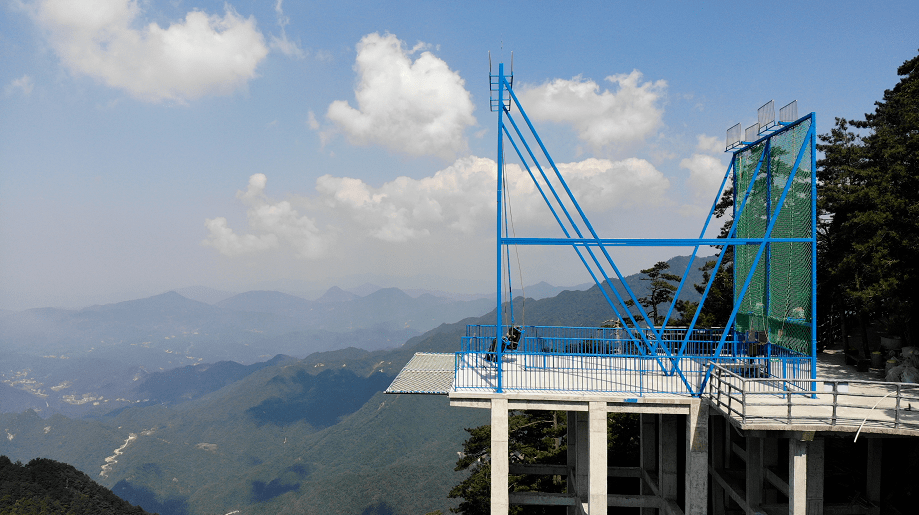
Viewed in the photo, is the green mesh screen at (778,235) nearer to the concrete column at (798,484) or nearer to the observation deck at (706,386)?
the observation deck at (706,386)

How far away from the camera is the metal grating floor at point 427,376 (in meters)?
17.6

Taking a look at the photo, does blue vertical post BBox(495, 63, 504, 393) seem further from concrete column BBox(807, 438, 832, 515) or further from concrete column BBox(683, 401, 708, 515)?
concrete column BBox(807, 438, 832, 515)

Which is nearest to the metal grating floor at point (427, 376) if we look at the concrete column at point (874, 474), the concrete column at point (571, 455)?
the concrete column at point (571, 455)

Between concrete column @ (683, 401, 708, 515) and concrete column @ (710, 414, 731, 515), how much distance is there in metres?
5.80

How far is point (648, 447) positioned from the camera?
24.2 meters

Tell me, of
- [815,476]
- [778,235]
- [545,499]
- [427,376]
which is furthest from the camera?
[545,499]

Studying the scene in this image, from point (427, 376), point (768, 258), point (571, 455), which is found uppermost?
point (768, 258)

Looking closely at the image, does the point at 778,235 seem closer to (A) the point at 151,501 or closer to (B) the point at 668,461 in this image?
(B) the point at 668,461

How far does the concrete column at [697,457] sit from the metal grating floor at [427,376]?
710 centimetres

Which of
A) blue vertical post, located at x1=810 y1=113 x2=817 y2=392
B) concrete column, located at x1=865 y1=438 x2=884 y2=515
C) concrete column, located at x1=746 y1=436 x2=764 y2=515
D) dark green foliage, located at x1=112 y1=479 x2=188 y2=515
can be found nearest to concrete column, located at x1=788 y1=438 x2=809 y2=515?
concrete column, located at x1=746 y1=436 x2=764 y2=515

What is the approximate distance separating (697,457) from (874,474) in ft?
23.2

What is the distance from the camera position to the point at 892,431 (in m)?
12.9

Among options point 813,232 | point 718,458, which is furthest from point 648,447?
point 813,232

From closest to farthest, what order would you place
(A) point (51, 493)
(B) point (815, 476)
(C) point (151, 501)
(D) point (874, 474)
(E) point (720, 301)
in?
1. (B) point (815, 476)
2. (D) point (874, 474)
3. (E) point (720, 301)
4. (A) point (51, 493)
5. (C) point (151, 501)
